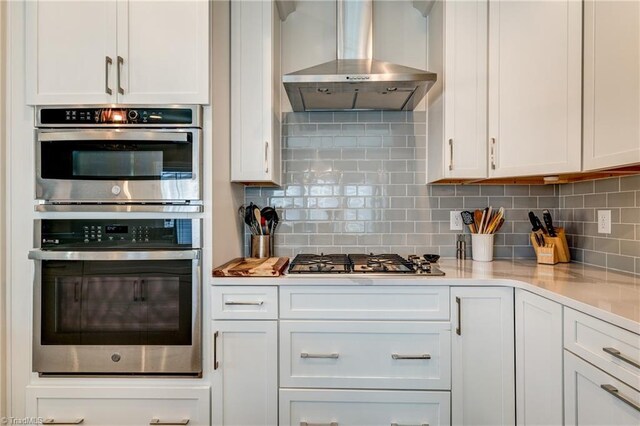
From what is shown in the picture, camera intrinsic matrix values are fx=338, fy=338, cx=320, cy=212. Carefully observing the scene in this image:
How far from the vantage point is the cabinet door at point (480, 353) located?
1521 millimetres

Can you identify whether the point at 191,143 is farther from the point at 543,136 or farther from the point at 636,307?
the point at 636,307

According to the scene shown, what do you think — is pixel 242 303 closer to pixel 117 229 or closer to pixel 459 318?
pixel 117 229

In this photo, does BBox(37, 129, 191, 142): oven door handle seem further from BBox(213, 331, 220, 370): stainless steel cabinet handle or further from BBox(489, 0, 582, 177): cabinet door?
BBox(489, 0, 582, 177): cabinet door

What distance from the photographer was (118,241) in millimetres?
1595

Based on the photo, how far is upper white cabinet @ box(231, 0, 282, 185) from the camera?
74.1 inches

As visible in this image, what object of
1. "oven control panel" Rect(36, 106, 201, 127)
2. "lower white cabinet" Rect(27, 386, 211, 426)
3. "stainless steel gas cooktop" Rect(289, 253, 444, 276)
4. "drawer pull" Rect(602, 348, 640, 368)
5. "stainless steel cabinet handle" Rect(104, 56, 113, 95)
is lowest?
"lower white cabinet" Rect(27, 386, 211, 426)

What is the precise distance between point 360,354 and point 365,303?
9.3 inches

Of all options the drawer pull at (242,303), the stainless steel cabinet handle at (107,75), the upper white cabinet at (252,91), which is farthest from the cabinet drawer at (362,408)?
the stainless steel cabinet handle at (107,75)

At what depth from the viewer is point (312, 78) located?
5.40ft

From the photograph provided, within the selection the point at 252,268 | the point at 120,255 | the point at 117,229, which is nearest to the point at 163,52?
the point at 117,229

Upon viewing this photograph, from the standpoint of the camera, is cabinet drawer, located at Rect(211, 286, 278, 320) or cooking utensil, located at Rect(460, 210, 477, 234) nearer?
cabinet drawer, located at Rect(211, 286, 278, 320)

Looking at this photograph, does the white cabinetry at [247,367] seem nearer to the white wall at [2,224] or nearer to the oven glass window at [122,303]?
the oven glass window at [122,303]

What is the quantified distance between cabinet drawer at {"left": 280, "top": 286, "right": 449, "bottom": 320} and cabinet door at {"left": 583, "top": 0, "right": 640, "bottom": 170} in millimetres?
852

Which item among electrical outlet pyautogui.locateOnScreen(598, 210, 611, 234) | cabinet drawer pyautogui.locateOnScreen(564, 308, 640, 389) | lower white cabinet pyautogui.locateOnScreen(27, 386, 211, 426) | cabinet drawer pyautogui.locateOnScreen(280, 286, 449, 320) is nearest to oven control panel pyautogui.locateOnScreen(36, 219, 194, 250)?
cabinet drawer pyautogui.locateOnScreen(280, 286, 449, 320)
